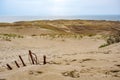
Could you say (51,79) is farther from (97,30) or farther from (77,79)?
(97,30)

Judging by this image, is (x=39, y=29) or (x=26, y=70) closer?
(x=26, y=70)

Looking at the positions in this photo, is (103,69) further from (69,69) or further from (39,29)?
(39,29)

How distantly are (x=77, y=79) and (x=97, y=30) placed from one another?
139 feet

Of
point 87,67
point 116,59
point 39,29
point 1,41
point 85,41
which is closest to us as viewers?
point 87,67

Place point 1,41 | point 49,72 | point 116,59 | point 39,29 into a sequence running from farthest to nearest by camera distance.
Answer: point 39,29, point 1,41, point 116,59, point 49,72

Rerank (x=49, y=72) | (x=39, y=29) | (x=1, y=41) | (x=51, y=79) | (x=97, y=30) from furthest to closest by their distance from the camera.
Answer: (x=97, y=30)
(x=39, y=29)
(x=1, y=41)
(x=49, y=72)
(x=51, y=79)

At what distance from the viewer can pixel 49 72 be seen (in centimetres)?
750

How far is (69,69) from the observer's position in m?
7.92

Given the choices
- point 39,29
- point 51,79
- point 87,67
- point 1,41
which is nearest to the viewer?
point 51,79

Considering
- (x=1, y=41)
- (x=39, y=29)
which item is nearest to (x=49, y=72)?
(x=1, y=41)

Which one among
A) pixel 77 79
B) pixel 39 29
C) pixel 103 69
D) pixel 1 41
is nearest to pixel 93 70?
pixel 103 69

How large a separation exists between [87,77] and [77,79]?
0.30 metres

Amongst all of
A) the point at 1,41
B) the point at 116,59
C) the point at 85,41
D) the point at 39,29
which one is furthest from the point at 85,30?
the point at 116,59

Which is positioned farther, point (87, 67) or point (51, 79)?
point (87, 67)
